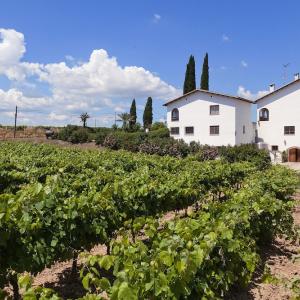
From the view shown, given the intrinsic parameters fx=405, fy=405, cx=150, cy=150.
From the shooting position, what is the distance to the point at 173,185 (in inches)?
367

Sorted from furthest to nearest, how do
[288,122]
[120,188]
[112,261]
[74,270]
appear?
[288,122], [120,188], [74,270], [112,261]

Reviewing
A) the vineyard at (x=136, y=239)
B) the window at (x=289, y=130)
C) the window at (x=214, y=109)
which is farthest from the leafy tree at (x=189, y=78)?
the vineyard at (x=136, y=239)

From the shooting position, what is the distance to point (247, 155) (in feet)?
98.4

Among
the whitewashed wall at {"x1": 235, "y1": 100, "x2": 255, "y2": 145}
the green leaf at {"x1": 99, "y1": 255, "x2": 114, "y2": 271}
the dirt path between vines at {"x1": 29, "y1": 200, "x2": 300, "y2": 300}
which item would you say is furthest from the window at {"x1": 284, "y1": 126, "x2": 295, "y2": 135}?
the green leaf at {"x1": 99, "y1": 255, "x2": 114, "y2": 271}

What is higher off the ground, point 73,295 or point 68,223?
point 68,223

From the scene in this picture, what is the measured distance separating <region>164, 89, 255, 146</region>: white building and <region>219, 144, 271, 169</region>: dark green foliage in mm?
4663

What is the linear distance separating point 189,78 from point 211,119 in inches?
430

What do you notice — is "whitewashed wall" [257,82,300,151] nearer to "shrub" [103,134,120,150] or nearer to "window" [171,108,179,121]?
"window" [171,108,179,121]

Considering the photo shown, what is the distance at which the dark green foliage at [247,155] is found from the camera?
1082 inches

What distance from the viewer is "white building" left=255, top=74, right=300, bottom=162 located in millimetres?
36562

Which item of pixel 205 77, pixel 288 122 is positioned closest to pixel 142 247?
pixel 288 122

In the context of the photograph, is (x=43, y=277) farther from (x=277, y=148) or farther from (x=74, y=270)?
(x=277, y=148)

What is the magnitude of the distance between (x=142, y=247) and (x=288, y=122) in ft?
117

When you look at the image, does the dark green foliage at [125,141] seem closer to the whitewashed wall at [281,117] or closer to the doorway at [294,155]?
the whitewashed wall at [281,117]
